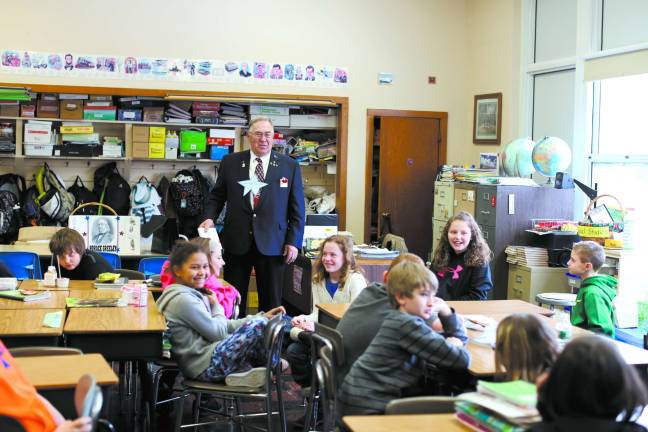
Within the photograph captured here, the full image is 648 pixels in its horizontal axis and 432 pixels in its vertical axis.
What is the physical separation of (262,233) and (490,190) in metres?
2.42

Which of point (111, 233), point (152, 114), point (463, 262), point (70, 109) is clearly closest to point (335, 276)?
point (463, 262)

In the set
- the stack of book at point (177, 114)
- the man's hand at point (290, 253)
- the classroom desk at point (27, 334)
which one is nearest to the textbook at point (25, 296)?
the classroom desk at point (27, 334)

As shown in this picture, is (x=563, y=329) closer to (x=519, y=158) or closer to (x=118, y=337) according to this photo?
(x=118, y=337)

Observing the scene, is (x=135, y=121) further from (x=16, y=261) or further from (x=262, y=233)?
(x=262, y=233)

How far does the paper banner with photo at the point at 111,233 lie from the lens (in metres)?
7.01

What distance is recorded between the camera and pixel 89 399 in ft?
8.32

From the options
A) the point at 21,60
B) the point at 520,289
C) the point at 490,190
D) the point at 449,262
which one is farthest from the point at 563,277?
the point at 21,60

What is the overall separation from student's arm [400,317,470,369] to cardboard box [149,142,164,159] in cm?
588

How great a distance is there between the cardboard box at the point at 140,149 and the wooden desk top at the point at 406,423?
645 centimetres

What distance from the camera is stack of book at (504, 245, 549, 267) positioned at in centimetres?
724

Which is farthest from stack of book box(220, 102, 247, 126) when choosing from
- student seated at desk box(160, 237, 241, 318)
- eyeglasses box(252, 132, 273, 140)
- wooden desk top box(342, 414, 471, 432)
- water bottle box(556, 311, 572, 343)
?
wooden desk top box(342, 414, 471, 432)

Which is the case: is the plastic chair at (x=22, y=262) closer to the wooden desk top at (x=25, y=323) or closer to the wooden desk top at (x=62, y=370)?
the wooden desk top at (x=25, y=323)

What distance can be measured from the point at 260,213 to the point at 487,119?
13.2 feet

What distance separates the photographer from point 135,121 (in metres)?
8.77
